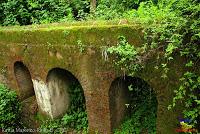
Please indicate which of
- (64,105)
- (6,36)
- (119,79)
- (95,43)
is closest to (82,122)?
(64,105)

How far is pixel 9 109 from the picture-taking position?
27.1ft

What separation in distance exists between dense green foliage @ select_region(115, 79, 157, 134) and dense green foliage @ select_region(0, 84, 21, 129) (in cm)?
330

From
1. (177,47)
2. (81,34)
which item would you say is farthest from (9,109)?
(177,47)

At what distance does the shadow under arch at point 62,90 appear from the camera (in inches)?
318

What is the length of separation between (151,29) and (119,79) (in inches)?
66.6

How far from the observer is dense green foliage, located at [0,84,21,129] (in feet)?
26.5

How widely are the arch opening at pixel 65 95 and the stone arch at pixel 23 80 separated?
4.92 feet

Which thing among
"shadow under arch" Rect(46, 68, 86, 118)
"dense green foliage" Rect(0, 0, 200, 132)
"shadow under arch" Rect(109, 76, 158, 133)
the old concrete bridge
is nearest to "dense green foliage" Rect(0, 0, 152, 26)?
→ the old concrete bridge

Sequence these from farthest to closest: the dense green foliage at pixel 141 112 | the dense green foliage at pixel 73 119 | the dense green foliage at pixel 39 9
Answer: the dense green foliage at pixel 39 9, the dense green foliage at pixel 73 119, the dense green foliage at pixel 141 112

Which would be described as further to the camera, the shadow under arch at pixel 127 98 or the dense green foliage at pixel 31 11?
the dense green foliage at pixel 31 11

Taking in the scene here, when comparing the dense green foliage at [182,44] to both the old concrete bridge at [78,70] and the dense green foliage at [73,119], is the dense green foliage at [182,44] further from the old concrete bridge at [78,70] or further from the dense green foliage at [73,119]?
the dense green foliage at [73,119]

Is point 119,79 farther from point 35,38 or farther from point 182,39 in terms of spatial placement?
point 35,38

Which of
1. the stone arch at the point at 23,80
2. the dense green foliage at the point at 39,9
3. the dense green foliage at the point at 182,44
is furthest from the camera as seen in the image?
the dense green foliage at the point at 39,9

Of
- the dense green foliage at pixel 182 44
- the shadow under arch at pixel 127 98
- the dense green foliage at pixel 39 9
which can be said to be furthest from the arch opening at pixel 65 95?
the dense green foliage at pixel 182 44
